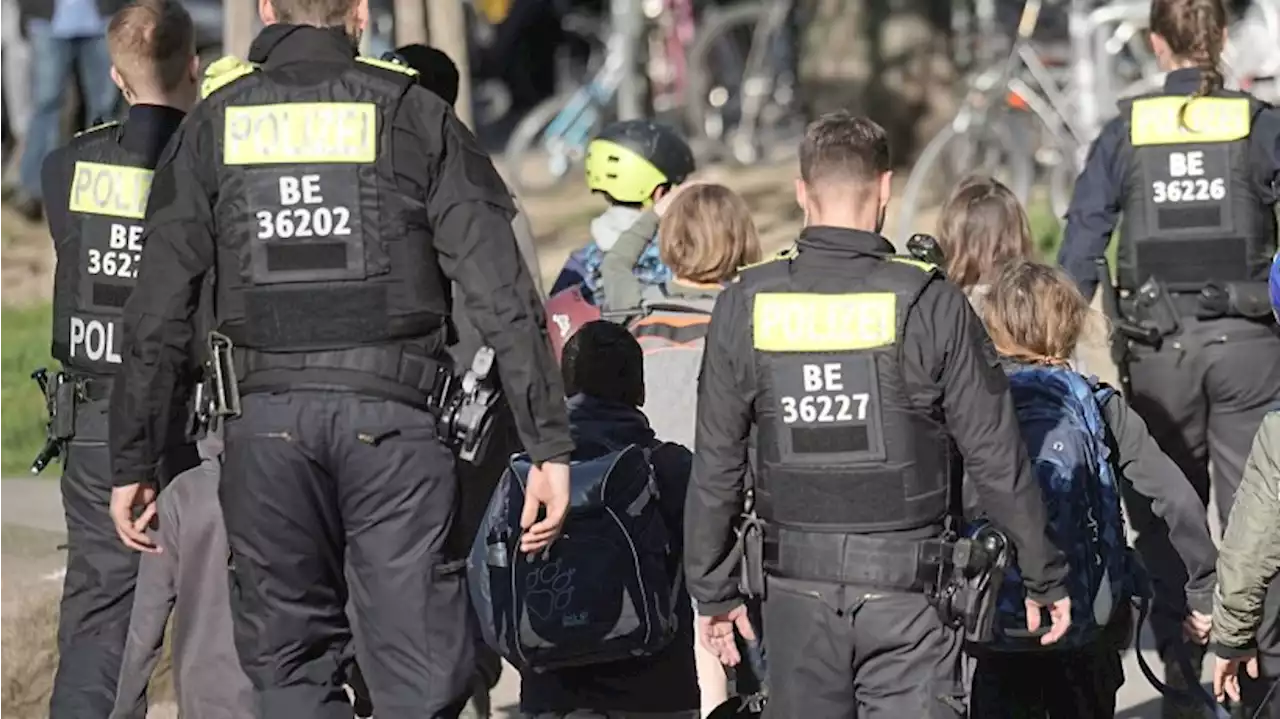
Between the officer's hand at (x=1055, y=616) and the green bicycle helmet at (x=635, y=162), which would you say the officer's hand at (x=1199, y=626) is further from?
the green bicycle helmet at (x=635, y=162)

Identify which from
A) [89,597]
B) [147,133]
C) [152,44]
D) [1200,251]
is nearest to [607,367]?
[147,133]

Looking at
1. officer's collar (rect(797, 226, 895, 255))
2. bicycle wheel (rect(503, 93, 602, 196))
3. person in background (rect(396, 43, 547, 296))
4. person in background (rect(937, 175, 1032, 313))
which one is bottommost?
officer's collar (rect(797, 226, 895, 255))

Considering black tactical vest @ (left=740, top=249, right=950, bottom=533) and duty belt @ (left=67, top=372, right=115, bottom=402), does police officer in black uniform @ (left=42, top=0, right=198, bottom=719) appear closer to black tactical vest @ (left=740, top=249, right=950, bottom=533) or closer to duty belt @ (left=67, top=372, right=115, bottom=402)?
duty belt @ (left=67, top=372, right=115, bottom=402)

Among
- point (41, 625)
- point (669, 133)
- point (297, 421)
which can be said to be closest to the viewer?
point (297, 421)

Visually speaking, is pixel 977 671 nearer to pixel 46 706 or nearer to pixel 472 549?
pixel 472 549

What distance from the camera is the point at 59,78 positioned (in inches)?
517

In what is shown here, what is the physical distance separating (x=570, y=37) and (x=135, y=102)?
15713mm

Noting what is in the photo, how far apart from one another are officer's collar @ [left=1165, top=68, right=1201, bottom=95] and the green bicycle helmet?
1401mm

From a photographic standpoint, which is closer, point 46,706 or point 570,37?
point 46,706

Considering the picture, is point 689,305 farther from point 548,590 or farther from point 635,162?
point 548,590

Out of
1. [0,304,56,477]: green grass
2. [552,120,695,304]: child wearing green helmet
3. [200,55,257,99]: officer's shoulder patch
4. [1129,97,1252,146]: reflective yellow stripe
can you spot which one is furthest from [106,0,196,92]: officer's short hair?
[0,304,56,477]: green grass

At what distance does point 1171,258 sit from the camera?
6742 mm

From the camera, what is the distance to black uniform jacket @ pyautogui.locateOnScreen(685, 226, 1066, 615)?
15.2 feet

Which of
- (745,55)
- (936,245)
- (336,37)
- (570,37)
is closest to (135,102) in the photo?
(336,37)
